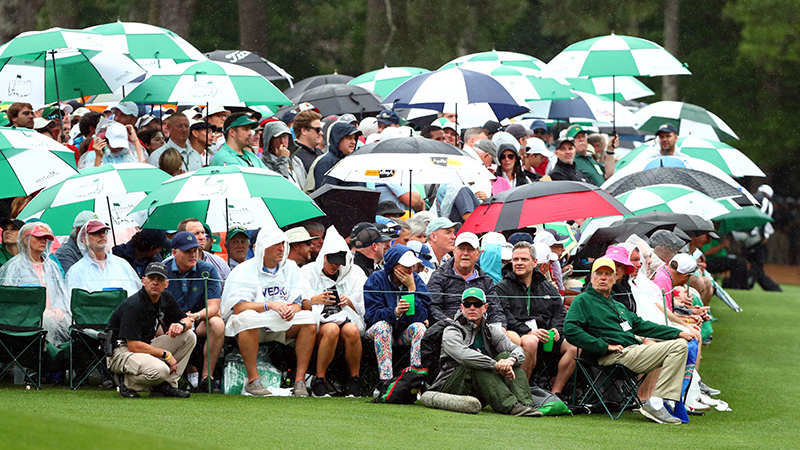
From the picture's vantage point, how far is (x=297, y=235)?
426 inches

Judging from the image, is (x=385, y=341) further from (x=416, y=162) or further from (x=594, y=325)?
(x=416, y=162)

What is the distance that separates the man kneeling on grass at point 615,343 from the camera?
32.9 ft

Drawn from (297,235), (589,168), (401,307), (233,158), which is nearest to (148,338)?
(297,235)

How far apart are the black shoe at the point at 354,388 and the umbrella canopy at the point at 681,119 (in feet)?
37.0

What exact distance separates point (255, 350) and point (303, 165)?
3.64 meters

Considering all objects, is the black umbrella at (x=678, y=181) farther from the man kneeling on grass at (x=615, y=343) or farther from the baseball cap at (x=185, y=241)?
the baseball cap at (x=185, y=241)

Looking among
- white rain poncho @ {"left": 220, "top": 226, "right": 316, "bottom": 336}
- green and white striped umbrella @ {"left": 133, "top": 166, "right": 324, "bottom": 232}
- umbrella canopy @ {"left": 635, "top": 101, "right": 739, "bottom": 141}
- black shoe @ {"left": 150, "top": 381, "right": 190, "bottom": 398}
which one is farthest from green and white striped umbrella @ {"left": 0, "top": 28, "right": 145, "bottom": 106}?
umbrella canopy @ {"left": 635, "top": 101, "right": 739, "bottom": 141}

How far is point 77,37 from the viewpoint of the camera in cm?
1311

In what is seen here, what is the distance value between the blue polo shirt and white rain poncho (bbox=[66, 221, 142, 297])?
1.06ft

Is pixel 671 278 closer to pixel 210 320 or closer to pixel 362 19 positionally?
pixel 210 320

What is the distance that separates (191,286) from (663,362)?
4.01 m

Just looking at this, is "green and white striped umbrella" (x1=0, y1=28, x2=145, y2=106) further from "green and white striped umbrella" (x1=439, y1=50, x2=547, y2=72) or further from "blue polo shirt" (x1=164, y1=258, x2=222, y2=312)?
"green and white striped umbrella" (x1=439, y1=50, x2=547, y2=72)

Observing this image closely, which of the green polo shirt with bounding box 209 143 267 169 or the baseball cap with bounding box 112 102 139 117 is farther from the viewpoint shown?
the baseball cap with bounding box 112 102 139 117

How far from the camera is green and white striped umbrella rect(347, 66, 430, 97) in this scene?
19.4 meters
